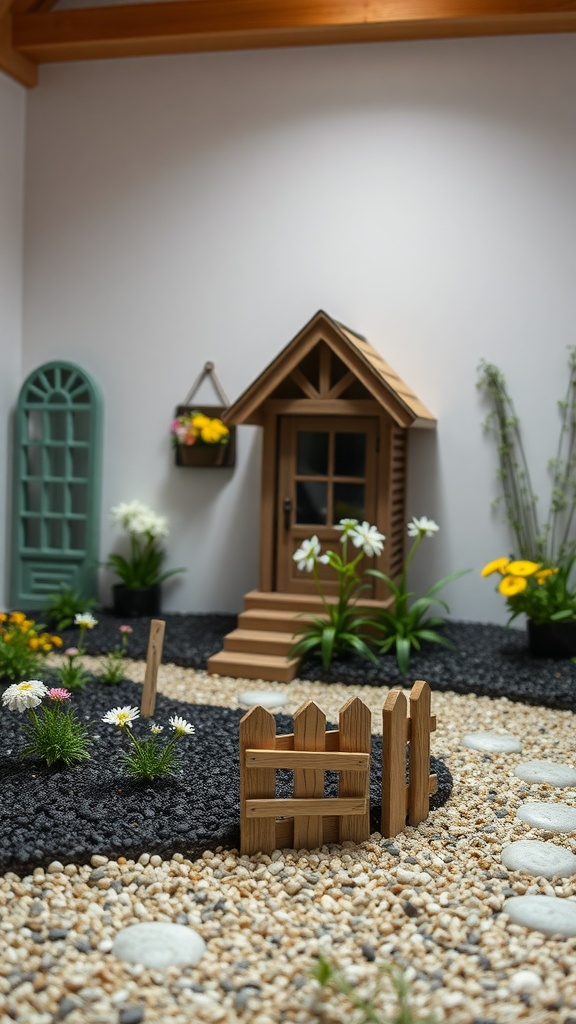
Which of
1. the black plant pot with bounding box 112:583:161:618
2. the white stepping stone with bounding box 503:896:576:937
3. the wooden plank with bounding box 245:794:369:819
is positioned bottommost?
the white stepping stone with bounding box 503:896:576:937

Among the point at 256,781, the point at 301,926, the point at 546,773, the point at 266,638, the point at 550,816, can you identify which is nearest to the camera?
the point at 301,926

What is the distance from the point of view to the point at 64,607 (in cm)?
623

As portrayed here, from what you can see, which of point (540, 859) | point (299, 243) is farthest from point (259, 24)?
point (540, 859)

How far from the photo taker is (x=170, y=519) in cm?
661

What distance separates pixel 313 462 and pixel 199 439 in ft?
3.01

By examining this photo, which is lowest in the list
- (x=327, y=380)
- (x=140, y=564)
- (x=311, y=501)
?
(x=140, y=564)

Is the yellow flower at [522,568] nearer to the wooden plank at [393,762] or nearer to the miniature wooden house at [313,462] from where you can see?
the miniature wooden house at [313,462]

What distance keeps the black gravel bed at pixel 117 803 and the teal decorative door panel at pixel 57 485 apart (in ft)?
9.26

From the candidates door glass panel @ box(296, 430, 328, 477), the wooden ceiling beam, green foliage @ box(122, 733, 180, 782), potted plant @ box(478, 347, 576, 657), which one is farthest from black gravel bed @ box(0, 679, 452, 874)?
the wooden ceiling beam

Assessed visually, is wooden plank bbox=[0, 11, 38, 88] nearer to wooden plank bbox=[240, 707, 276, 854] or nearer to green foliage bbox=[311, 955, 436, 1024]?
wooden plank bbox=[240, 707, 276, 854]

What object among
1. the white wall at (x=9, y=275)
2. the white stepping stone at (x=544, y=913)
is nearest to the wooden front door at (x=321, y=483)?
the white wall at (x=9, y=275)

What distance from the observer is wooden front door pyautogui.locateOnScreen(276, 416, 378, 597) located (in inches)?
225

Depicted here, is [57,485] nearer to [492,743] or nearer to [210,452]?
[210,452]

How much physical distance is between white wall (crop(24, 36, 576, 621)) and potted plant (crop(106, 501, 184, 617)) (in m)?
0.16
